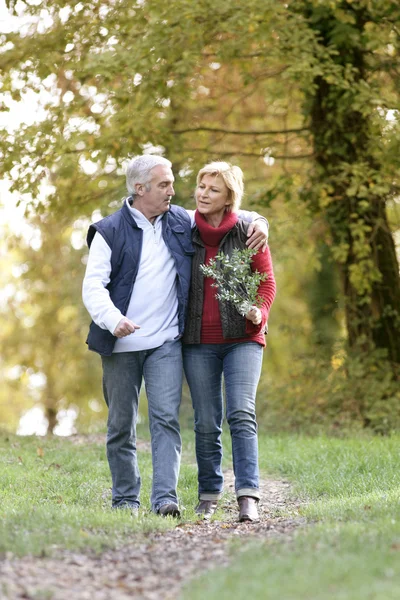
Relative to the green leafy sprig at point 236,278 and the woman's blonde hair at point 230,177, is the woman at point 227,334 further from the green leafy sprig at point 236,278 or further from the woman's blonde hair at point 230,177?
the green leafy sprig at point 236,278

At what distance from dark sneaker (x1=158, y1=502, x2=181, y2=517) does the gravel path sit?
0.85 ft

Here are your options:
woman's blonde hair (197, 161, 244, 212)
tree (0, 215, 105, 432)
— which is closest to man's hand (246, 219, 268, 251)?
woman's blonde hair (197, 161, 244, 212)

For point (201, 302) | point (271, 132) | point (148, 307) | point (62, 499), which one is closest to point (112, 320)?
point (148, 307)

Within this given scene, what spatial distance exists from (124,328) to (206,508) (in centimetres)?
154

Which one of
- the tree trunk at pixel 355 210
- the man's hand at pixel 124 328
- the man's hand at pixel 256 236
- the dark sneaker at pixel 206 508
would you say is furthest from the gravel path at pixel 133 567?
the tree trunk at pixel 355 210

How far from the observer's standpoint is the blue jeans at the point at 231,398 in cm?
584

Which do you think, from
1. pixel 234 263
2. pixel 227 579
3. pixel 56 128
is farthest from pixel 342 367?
pixel 227 579

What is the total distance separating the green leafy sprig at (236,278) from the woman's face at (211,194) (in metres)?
0.33

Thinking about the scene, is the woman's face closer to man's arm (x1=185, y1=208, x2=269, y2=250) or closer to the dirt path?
man's arm (x1=185, y1=208, x2=269, y2=250)

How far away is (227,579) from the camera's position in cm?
381

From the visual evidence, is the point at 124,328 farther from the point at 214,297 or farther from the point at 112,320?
the point at 214,297

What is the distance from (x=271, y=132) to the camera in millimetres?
12586

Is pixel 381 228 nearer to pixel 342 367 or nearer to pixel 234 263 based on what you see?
pixel 342 367

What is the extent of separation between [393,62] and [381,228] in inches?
83.4
